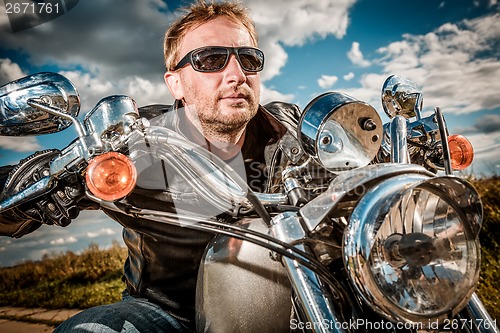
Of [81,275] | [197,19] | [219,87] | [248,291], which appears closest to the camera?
[248,291]

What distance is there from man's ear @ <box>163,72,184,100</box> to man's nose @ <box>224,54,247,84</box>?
1.64 ft

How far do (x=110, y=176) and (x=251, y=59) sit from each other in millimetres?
913

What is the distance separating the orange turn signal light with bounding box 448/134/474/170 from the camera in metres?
1.26

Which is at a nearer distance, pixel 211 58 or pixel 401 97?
pixel 401 97

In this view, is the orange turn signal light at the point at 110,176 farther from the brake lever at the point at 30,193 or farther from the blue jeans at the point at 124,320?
the blue jeans at the point at 124,320

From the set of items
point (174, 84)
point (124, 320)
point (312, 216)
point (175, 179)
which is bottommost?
point (124, 320)

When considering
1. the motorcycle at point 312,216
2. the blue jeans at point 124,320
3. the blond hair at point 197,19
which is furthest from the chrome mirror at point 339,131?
the blond hair at point 197,19

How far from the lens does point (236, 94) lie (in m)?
1.58

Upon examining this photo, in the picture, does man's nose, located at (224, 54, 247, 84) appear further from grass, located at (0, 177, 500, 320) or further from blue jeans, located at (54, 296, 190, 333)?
grass, located at (0, 177, 500, 320)

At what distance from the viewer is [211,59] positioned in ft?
4.80

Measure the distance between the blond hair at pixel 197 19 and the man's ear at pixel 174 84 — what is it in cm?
4

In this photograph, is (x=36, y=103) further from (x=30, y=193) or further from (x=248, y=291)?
(x=248, y=291)

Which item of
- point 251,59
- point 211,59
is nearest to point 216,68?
point 211,59

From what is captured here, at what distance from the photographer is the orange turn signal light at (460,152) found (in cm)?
126
